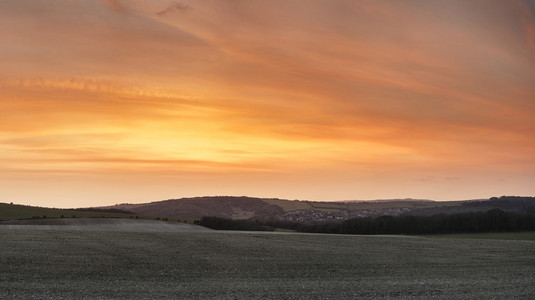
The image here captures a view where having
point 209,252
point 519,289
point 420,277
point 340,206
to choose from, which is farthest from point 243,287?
point 340,206

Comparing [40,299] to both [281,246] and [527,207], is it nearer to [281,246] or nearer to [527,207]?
[281,246]

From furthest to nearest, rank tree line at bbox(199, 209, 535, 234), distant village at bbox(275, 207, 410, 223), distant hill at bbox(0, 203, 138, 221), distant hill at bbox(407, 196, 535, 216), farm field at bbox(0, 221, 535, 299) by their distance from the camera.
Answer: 1. distant village at bbox(275, 207, 410, 223)
2. distant hill at bbox(407, 196, 535, 216)
3. tree line at bbox(199, 209, 535, 234)
4. distant hill at bbox(0, 203, 138, 221)
5. farm field at bbox(0, 221, 535, 299)

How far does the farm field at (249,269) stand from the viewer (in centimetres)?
2705

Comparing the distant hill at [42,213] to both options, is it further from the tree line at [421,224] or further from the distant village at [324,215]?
the distant village at [324,215]

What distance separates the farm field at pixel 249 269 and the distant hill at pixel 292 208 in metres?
44.0

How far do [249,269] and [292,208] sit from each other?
283ft

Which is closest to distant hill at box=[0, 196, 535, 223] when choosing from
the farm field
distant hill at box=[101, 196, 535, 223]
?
distant hill at box=[101, 196, 535, 223]

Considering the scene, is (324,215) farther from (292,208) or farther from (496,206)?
(496,206)

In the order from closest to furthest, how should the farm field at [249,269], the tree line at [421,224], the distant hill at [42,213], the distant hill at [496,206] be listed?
the farm field at [249,269], the distant hill at [42,213], the tree line at [421,224], the distant hill at [496,206]

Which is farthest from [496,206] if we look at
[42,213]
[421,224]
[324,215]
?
[42,213]

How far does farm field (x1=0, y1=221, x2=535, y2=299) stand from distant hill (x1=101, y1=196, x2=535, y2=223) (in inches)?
1733

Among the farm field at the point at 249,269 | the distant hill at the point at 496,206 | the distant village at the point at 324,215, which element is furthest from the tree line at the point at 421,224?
the farm field at the point at 249,269

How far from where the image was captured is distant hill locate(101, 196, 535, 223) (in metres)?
102

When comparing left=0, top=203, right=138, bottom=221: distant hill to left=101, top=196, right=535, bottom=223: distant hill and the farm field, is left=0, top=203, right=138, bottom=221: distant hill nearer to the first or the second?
left=101, top=196, right=535, bottom=223: distant hill
